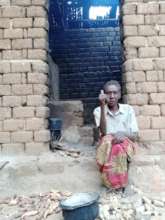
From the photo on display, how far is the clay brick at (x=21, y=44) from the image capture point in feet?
16.9

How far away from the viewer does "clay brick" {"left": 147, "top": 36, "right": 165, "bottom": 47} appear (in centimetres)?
514

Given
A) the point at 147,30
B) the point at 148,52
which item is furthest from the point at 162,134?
the point at 147,30

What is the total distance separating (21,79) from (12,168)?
46.0 inches

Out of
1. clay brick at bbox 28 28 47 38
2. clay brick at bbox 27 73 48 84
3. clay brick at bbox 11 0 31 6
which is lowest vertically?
clay brick at bbox 27 73 48 84

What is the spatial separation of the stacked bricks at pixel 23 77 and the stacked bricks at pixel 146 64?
1.12m

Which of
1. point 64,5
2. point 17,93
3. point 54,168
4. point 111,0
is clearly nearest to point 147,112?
point 54,168

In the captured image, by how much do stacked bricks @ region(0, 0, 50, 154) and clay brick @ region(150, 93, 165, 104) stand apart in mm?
1404

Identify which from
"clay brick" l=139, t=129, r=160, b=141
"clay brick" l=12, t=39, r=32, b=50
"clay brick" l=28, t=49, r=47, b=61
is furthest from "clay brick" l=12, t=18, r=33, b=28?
"clay brick" l=139, t=129, r=160, b=141

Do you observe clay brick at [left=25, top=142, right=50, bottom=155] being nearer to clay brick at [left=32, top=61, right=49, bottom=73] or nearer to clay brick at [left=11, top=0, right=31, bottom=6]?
clay brick at [left=32, top=61, right=49, bottom=73]

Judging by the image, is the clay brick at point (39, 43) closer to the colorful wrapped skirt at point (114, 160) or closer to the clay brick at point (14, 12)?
the clay brick at point (14, 12)

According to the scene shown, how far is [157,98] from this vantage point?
200 inches

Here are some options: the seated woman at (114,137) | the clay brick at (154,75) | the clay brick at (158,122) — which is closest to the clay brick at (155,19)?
the clay brick at (154,75)

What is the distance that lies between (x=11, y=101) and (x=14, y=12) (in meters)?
1.20

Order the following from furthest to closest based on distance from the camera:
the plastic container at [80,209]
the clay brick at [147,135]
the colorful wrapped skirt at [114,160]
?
the clay brick at [147,135] → the colorful wrapped skirt at [114,160] → the plastic container at [80,209]
